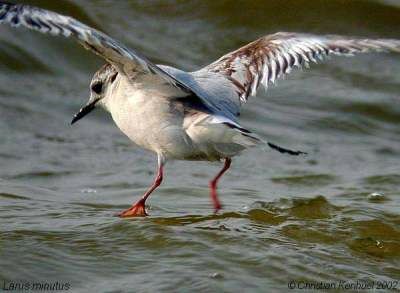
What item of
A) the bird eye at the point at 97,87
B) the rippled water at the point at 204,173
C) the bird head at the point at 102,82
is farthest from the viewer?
the bird eye at the point at 97,87

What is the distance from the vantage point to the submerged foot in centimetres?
742

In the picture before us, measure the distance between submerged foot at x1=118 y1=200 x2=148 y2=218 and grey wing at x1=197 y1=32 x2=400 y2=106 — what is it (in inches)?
42.3

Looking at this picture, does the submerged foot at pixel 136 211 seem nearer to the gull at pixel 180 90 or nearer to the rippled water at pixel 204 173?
the gull at pixel 180 90

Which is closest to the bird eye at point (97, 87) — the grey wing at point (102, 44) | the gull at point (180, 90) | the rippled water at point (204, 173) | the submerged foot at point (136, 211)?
the gull at point (180, 90)

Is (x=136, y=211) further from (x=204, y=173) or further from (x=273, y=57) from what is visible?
(x=204, y=173)

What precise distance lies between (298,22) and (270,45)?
16.9 ft

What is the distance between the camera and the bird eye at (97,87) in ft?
26.2

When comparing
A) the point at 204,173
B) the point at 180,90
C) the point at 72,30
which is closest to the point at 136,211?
the point at 180,90

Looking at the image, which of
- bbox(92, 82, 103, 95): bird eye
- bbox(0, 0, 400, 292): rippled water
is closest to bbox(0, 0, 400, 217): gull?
bbox(92, 82, 103, 95): bird eye

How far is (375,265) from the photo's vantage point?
20.9 ft

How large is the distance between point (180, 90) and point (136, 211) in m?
0.96

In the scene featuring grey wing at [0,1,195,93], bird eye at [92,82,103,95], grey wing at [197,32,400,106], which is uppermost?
grey wing at [0,1,195,93]

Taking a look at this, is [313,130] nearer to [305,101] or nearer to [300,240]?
[305,101]

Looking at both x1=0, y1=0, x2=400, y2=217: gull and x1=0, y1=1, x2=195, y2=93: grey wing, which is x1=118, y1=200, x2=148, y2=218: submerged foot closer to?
x1=0, y1=0, x2=400, y2=217: gull
